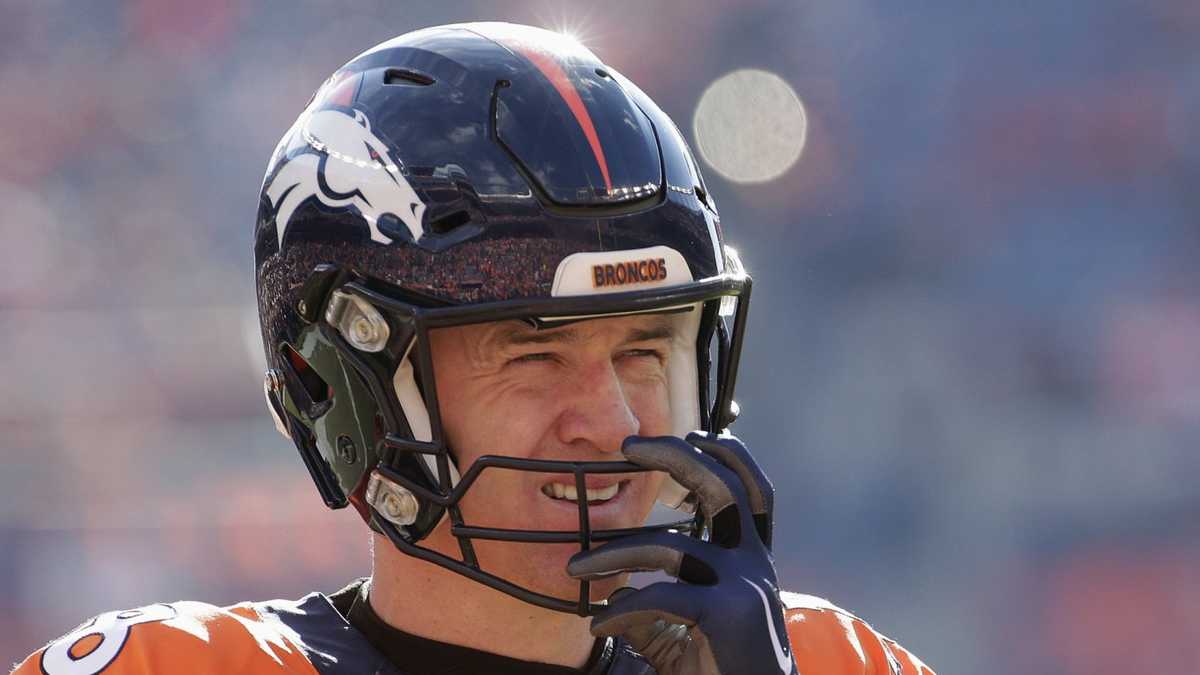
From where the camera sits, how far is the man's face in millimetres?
1637

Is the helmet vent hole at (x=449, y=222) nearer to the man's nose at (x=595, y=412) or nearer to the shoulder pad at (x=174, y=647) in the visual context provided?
the man's nose at (x=595, y=412)

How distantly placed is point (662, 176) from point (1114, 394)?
136 inches

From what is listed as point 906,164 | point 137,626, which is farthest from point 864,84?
point 137,626

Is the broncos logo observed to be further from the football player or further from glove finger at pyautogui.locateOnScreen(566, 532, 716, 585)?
glove finger at pyautogui.locateOnScreen(566, 532, 716, 585)

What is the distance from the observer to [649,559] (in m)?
1.53

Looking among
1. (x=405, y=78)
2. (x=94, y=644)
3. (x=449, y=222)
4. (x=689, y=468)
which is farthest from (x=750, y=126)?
(x=94, y=644)

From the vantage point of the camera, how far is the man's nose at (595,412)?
5.33ft

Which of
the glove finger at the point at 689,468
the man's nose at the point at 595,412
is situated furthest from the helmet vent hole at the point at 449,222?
the glove finger at the point at 689,468

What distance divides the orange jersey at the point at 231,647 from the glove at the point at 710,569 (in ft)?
0.91

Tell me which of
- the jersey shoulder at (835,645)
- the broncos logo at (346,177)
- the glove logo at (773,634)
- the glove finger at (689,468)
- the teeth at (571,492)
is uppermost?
the broncos logo at (346,177)

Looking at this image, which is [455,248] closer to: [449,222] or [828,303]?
[449,222]

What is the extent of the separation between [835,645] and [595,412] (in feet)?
1.64

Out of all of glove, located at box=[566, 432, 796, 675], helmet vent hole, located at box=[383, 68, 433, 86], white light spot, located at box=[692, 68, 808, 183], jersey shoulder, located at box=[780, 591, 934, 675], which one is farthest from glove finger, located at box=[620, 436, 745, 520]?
white light spot, located at box=[692, 68, 808, 183]

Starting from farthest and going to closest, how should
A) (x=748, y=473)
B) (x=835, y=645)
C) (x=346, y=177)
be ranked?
(x=835, y=645) < (x=346, y=177) < (x=748, y=473)
